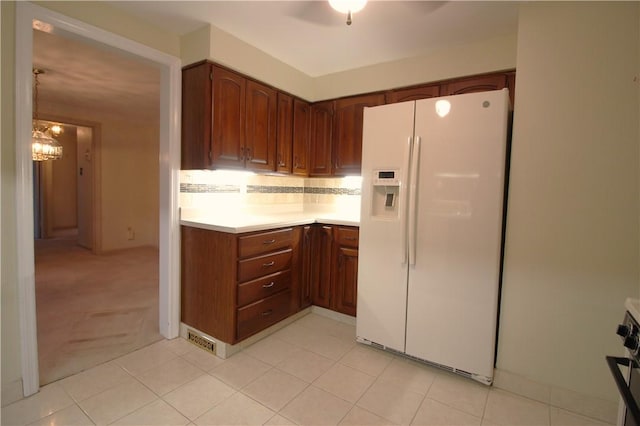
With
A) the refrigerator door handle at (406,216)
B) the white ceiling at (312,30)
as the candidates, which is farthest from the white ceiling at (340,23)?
the refrigerator door handle at (406,216)

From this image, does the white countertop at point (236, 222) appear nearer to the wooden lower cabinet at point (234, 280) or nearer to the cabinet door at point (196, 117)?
the wooden lower cabinet at point (234, 280)

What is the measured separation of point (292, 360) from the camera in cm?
222

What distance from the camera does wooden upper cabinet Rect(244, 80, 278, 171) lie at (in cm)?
262

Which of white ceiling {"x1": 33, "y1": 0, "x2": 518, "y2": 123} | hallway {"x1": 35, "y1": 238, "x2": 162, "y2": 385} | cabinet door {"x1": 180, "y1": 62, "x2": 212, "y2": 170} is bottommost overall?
hallway {"x1": 35, "y1": 238, "x2": 162, "y2": 385}

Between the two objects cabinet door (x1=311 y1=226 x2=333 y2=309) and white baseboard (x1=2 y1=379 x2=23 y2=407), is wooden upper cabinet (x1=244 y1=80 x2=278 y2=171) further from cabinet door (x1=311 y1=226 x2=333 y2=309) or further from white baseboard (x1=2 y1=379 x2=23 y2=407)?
white baseboard (x1=2 y1=379 x2=23 y2=407)

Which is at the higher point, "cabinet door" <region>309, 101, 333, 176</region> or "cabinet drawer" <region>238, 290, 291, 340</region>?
"cabinet door" <region>309, 101, 333, 176</region>

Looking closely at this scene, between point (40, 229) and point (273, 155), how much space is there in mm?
6611

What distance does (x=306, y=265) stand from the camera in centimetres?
287

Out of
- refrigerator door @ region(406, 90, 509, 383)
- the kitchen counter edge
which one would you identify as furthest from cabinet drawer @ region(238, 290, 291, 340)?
refrigerator door @ region(406, 90, 509, 383)

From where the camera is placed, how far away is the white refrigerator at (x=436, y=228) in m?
1.90

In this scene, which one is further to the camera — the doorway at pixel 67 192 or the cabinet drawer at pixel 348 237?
the doorway at pixel 67 192

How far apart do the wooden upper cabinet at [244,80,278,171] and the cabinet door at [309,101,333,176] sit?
54 centimetres

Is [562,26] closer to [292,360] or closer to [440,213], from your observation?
[440,213]

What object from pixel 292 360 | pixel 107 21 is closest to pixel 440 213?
pixel 292 360
